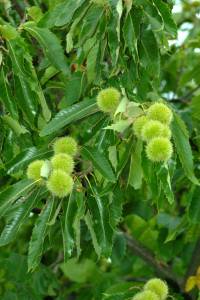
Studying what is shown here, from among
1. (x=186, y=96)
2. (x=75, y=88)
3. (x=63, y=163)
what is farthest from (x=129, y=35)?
(x=186, y=96)

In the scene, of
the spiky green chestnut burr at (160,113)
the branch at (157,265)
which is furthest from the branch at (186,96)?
the spiky green chestnut burr at (160,113)

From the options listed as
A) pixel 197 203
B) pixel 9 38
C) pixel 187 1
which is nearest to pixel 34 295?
pixel 197 203

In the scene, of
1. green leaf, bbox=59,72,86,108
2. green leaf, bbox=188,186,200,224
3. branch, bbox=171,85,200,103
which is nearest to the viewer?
green leaf, bbox=59,72,86,108

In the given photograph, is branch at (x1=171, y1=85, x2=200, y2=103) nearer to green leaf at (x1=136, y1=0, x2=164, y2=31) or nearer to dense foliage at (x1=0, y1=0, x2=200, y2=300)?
dense foliage at (x1=0, y1=0, x2=200, y2=300)

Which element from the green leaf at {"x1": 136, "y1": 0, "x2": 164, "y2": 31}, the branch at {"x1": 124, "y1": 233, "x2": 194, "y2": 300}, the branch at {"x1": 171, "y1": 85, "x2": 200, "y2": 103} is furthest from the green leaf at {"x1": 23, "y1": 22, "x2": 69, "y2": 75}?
the branch at {"x1": 171, "y1": 85, "x2": 200, "y2": 103}

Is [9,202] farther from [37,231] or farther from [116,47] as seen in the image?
[116,47]

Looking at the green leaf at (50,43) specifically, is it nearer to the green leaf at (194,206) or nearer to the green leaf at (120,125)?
the green leaf at (120,125)
